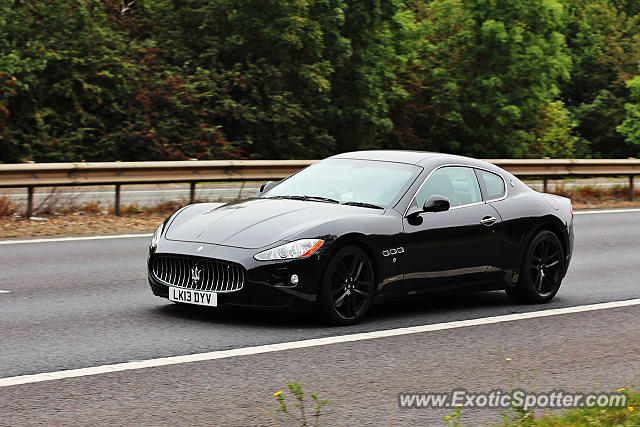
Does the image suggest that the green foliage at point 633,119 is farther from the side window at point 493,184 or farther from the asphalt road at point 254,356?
the side window at point 493,184

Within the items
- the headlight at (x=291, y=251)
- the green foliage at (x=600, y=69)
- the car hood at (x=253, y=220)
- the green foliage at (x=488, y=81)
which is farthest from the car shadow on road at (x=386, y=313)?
the green foliage at (x=600, y=69)

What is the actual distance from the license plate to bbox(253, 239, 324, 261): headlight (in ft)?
1.60

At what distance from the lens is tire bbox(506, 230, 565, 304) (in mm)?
10289

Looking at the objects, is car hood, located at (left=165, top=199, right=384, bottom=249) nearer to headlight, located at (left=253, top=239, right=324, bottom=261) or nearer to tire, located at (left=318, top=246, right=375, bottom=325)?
headlight, located at (left=253, top=239, right=324, bottom=261)

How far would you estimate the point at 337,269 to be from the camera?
860cm

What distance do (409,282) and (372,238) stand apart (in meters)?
0.62

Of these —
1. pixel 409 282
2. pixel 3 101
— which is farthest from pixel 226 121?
pixel 409 282

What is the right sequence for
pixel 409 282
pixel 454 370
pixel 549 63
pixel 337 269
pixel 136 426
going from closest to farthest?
pixel 136 426
pixel 454 370
pixel 337 269
pixel 409 282
pixel 549 63

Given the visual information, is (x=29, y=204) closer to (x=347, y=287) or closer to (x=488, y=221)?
(x=488, y=221)

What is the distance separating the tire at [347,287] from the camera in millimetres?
8523

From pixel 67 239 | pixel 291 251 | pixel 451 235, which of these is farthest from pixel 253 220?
pixel 67 239

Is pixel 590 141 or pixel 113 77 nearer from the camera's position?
pixel 113 77

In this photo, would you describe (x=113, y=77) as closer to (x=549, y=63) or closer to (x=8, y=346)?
(x=549, y=63)

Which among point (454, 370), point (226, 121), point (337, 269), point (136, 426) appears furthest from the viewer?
point (226, 121)
